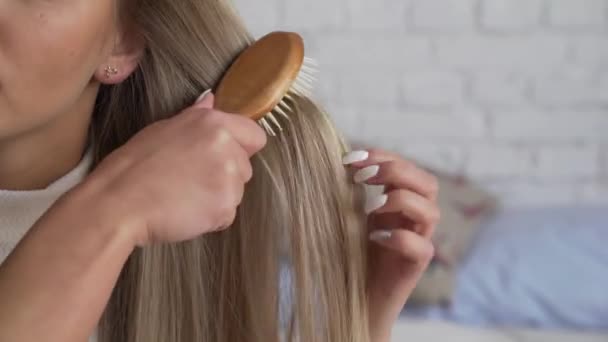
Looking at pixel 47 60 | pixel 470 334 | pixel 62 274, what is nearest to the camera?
pixel 62 274

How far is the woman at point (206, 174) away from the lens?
57 cm

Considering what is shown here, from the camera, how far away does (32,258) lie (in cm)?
48

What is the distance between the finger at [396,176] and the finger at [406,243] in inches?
1.4

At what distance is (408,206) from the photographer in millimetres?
709

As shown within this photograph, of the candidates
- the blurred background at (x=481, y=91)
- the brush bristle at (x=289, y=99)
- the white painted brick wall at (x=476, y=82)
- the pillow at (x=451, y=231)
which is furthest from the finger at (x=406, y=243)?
the white painted brick wall at (x=476, y=82)

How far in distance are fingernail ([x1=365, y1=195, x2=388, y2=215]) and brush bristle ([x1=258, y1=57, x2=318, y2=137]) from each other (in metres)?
0.09

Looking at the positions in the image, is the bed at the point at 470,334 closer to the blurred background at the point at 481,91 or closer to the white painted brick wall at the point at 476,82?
the blurred background at the point at 481,91

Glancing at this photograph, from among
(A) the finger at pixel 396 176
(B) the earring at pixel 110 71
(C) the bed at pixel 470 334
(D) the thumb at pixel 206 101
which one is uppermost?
(D) the thumb at pixel 206 101

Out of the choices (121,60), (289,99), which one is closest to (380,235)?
(289,99)

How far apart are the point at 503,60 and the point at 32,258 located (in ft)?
4.50

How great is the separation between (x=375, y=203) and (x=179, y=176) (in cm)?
21

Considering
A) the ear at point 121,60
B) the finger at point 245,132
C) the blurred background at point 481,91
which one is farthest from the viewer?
the blurred background at point 481,91

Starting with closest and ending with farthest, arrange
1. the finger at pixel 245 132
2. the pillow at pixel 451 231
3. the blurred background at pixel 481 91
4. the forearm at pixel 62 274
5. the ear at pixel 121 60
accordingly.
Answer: the forearm at pixel 62 274, the finger at pixel 245 132, the ear at pixel 121 60, the pillow at pixel 451 231, the blurred background at pixel 481 91

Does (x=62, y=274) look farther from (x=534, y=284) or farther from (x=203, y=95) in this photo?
(x=534, y=284)
